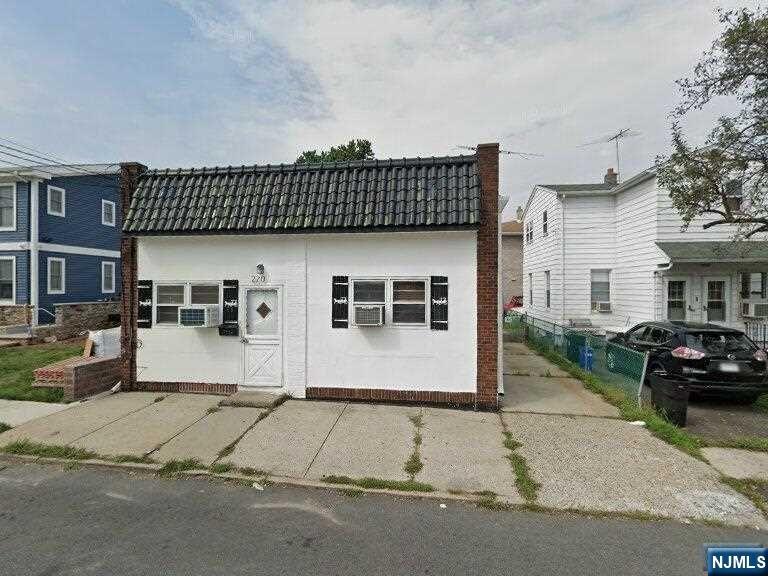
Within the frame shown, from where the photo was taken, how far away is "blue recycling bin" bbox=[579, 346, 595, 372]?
32.8 ft

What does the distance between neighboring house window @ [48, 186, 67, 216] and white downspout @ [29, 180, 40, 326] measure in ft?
2.11

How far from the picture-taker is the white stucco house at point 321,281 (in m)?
7.46

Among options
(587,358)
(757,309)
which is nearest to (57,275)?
(587,358)

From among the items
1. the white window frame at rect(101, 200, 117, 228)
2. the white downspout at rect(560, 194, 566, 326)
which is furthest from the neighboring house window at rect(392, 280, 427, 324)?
the white window frame at rect(101, 200, 117, 228)

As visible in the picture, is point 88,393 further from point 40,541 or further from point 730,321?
point 730,321

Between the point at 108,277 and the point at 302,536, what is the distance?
22.2m

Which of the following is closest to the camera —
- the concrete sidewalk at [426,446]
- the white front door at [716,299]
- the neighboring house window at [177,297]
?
the concrete sidewalk at [426,446]

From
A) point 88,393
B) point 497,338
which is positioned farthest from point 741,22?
point 88,393

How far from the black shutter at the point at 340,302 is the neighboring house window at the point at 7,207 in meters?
17.9

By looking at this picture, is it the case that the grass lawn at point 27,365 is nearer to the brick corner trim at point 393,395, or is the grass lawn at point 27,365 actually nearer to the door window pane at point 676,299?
the brick corner trim at point 393,395

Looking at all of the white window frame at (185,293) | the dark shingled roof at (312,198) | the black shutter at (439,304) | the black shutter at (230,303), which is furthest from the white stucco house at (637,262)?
the white window frame at (185,293)

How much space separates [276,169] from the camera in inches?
335

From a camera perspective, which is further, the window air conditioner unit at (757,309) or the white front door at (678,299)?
the white front door at (678,299)

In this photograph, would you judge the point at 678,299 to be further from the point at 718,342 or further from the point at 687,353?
the point at 687,353
